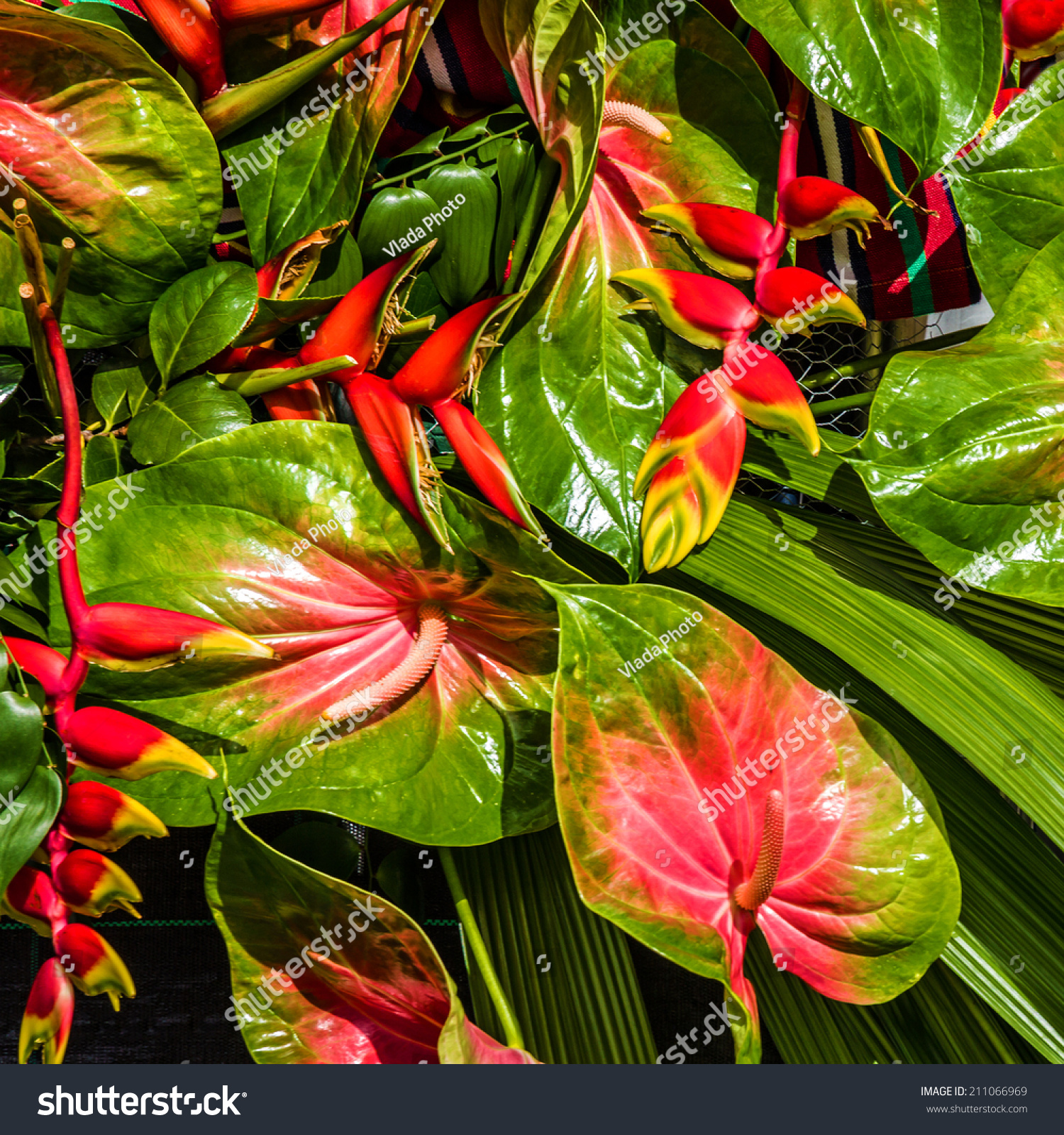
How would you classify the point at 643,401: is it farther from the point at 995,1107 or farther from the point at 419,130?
the point at 995,1107

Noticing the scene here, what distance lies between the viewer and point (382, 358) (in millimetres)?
368

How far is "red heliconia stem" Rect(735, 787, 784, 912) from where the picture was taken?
1.10 ft

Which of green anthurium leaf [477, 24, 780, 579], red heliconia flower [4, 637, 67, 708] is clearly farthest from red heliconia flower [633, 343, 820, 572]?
red heliconia flower [4, 637, 67, 708]

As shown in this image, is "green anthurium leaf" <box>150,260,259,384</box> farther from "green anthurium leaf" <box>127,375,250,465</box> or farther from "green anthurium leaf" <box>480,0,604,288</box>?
"green anthurium leaf" <box>480,0,604,288</box>

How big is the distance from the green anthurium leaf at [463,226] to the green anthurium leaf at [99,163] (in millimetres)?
90

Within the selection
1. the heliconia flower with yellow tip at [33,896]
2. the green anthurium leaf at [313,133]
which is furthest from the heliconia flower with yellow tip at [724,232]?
the heliconia flower with yellow tip at [33,896]

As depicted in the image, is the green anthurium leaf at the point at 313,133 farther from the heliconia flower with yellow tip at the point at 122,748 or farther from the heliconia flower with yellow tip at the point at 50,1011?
the heliconia flower with yellow tip at the point at 50,1011

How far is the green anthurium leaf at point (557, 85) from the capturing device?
0.33 metres

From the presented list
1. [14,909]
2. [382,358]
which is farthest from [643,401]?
[14,909]

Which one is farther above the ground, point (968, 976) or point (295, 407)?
point (295, 407)

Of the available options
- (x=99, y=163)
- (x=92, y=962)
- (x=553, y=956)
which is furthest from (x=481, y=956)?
(x=99, y=163)

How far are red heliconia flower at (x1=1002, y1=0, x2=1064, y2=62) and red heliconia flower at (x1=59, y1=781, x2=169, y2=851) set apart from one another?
465 millimetres

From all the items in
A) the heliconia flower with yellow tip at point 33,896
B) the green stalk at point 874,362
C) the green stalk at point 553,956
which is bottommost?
the green stalk at point 553,956

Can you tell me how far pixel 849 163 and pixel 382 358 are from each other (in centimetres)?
23
